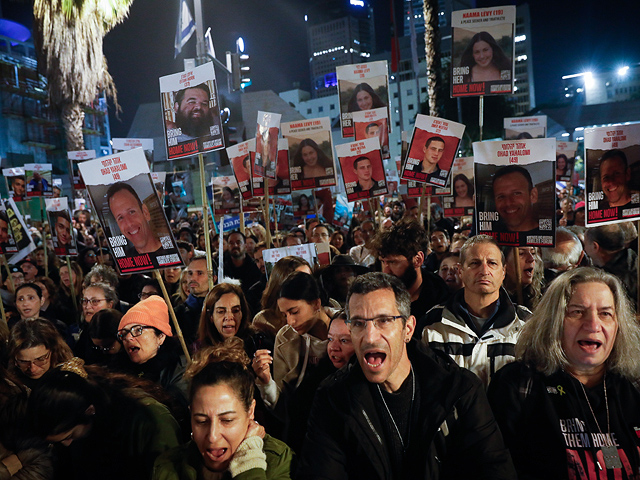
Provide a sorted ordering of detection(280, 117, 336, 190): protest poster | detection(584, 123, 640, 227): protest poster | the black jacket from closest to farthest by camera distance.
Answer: the black jacket, detection(584, 123, 640, 227): protest poster, detection(280, 117, 336, 190): protest poster

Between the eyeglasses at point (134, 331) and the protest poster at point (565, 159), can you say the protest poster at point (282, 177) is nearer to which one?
the eyeglasses at point (134, 331)

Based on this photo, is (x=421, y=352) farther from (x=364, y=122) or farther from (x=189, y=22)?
(x=189, y=22)

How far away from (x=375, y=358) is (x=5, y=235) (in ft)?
20.8

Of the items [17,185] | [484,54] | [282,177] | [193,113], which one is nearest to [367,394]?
[193,113]

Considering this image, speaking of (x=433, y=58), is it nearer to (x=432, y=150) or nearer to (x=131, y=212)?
(x=432, y=150)

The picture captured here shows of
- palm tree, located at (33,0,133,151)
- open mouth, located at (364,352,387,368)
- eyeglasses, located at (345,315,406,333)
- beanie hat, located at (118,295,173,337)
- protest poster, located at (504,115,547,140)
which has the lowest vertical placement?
beanie hat, located at (118,295,173,337)

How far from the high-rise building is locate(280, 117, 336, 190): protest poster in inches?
5529

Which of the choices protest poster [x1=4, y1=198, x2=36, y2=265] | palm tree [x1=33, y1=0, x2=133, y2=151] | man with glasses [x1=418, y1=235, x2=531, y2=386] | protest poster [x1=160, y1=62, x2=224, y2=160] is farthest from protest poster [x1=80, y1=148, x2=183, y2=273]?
palm tree [x1=33, y1=0, x2=133, y2=151]

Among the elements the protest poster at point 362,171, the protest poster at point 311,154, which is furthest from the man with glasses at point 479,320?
the protest poster at point 311,154

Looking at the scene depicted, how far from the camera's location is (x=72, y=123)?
17.0m

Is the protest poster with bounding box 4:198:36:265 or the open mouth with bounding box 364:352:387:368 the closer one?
the open mouth with bounding box 364:352:387:368

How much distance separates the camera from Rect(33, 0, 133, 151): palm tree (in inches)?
598

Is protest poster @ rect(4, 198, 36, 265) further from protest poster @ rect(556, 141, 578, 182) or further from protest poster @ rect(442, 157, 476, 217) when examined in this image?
protest poster @ rect(556, 141, 578, 182)

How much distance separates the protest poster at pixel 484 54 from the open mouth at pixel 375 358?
15.8 feet
